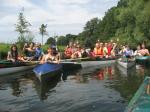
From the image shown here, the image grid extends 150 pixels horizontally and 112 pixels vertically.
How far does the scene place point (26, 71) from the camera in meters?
25.4

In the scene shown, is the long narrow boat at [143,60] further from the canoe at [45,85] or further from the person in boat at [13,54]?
the person in boat at [13,54]

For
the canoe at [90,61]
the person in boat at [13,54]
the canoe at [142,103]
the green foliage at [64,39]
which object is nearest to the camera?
the canoe at [142,103]

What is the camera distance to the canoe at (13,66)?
22375 mm

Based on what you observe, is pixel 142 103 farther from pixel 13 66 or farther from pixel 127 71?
pixel 127 71

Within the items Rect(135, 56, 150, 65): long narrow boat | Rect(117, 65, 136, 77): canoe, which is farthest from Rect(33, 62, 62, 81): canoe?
Rect(135, 56, 150, 65): long narrow boat

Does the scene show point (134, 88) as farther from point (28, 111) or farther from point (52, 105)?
point (28, 111)

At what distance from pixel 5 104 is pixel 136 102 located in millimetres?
5848

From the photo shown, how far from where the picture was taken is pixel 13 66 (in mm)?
23297

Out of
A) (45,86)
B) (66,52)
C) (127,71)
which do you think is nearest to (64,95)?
(45,86)

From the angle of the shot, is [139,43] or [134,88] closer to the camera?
[134,88]

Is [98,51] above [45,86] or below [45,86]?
above

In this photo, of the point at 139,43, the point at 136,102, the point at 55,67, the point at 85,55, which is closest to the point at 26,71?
the point at 55,67

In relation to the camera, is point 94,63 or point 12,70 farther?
point 94,63

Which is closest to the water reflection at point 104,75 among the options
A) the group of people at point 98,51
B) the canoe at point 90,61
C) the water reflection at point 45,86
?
the water reflection at point 45,86
